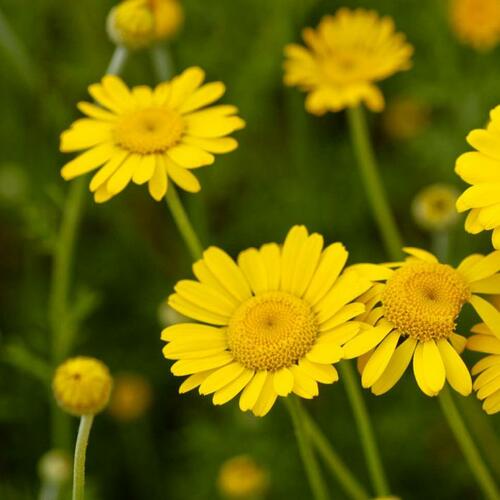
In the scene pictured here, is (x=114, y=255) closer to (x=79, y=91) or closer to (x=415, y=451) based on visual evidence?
(x=79, y=91)

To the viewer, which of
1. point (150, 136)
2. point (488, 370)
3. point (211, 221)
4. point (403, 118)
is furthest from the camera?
point (403, 118)

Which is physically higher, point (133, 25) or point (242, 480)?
point (133, 25)

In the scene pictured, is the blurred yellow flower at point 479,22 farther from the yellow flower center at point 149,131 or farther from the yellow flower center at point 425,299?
the yellow flower center at point 425,299

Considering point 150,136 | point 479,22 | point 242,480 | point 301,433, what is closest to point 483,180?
point 301,433

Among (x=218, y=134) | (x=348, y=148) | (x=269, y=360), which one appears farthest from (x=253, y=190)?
(x=269, y=360)

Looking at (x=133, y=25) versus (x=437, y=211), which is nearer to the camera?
(x=133, y=25)

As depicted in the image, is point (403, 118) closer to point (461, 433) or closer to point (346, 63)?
point (346, 63)

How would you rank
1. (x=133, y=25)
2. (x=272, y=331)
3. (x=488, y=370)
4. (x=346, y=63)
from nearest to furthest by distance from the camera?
(x=488, y=370) → (x=272, y=331) → (x=133, y=25) → (x=346, y=63)
